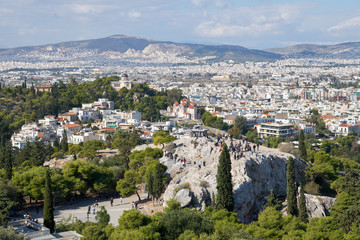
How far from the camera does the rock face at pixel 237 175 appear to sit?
2069 cm

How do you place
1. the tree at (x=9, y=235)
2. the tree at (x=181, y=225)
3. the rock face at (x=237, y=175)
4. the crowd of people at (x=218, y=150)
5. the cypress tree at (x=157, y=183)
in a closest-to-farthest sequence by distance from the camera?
the tree at (x=9, y=235) → the tree at (x=181, y=225) → the rock face at (x=237, y=175) → the cypress tree at (x=157, y=183) → the crowd of people at (x=218, y=150)

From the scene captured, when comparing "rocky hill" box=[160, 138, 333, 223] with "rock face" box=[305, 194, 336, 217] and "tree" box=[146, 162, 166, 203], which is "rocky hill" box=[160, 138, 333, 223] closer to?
"rock face" box=[305, 194, 336, 217]

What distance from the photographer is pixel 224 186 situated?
65.0 feet

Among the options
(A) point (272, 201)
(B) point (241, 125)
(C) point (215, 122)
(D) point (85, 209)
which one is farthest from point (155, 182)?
(C) point (215, 122)

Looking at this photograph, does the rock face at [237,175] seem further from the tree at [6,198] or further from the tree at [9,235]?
the tree at [9,235]

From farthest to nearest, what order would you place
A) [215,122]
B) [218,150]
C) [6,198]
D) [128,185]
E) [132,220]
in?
[215,122], [218,150], [128,185], [6,198], [132,220]

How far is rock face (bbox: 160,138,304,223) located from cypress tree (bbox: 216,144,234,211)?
51 cm

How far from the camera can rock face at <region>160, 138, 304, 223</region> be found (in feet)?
67.9

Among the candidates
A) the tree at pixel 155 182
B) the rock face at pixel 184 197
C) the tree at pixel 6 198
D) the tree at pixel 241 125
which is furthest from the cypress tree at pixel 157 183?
the tree at pixel 241 125

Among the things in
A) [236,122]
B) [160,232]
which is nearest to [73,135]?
[236,122]

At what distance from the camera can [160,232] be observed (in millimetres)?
15922

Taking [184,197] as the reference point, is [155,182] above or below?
above

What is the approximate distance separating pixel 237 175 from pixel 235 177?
176 millimetres

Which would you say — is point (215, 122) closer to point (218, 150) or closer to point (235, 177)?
point (218, 150)
